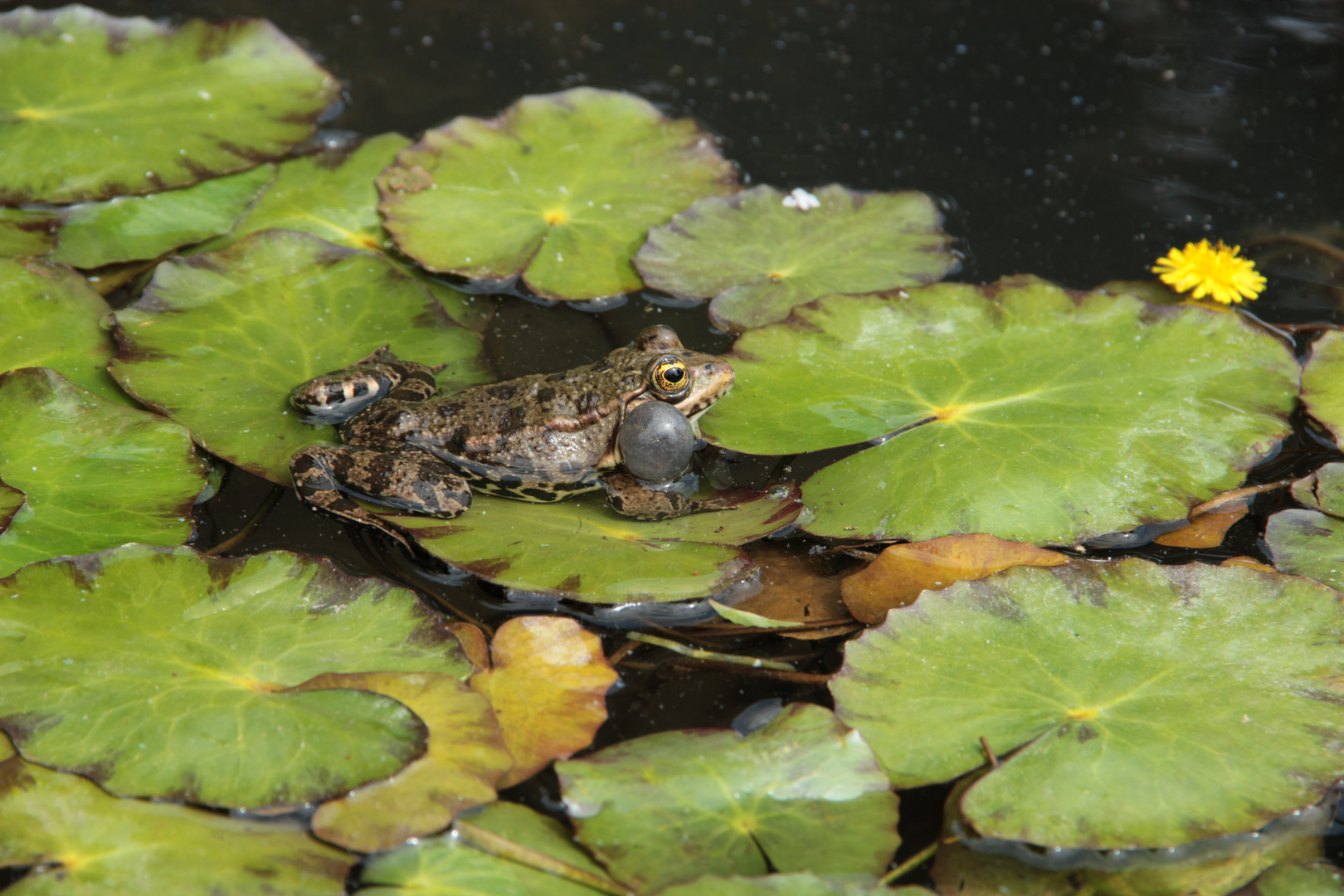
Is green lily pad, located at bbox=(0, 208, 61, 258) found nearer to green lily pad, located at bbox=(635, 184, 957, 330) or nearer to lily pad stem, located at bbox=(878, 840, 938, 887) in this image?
green lily pad, located at bbox=(635, 184, 957, 330)

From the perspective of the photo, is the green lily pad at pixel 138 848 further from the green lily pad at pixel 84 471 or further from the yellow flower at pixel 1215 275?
the yellow flower at pixel 1215 275

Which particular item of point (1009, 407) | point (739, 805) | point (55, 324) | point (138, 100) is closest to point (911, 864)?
point (739, 805)

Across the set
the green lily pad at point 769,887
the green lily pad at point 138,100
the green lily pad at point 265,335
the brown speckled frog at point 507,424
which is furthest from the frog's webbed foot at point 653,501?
the green lily pad at point 138,100

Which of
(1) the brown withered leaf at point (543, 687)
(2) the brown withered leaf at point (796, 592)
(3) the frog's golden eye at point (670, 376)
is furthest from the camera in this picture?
(3) the frog's golden eye at point (670, 376)

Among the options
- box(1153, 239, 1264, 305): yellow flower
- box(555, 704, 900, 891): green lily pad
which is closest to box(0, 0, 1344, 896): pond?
box(555, 704, 900, 891): green lily pad

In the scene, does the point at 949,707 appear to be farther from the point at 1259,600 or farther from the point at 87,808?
the point at 87,808
